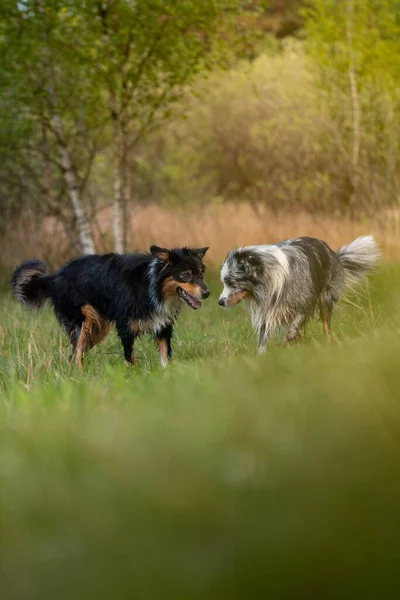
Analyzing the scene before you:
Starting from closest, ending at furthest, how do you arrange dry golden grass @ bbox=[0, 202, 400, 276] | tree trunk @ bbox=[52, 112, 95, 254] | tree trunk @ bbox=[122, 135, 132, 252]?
tree trunk @ bbox=[52, 112, 95, 254]
tree trunk @ bbox=[122, 135, 132, 252]
dry golden grass @ bbox=[0, 202, 400, 276]

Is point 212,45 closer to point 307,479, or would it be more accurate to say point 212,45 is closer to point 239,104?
point 239,104

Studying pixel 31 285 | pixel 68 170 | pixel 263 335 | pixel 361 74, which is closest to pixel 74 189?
pixel 68 170

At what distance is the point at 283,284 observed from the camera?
763 centimetres

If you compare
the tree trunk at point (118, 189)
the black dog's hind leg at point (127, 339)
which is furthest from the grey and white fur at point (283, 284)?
the tree trunk at point (118, 189)

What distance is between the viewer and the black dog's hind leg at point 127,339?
304 inches

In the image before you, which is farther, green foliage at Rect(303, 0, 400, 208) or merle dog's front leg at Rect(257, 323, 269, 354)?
green foliage at Rect(303, 0, 400, 208)

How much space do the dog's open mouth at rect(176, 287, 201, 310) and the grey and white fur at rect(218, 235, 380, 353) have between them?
0.75 ft

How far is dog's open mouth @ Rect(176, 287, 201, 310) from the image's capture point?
7.45m

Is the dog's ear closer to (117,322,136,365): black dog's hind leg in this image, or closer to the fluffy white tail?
(117,322,136,365): black dog's hind leg

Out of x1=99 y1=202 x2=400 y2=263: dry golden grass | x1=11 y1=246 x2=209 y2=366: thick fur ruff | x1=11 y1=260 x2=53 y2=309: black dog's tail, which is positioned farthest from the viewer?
x1=99 y1=202 x2=400 y2=263: dry golden grass

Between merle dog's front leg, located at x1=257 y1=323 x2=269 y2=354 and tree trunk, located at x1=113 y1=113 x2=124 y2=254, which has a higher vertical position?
tree trunk, located at x1=113 y1=113 x2=124 y2=254

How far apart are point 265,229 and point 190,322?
775 centimetres

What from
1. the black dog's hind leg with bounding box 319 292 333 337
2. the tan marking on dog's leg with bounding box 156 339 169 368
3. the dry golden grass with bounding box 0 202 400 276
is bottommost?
the tan marking on dog's leg with bounding box 156 339 169 368

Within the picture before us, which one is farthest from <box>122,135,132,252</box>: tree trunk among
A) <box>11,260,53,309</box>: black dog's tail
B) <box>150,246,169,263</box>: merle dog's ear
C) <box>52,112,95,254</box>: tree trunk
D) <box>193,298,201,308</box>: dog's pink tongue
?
<box>193,298,201,308</box>: dog's pink tongue
